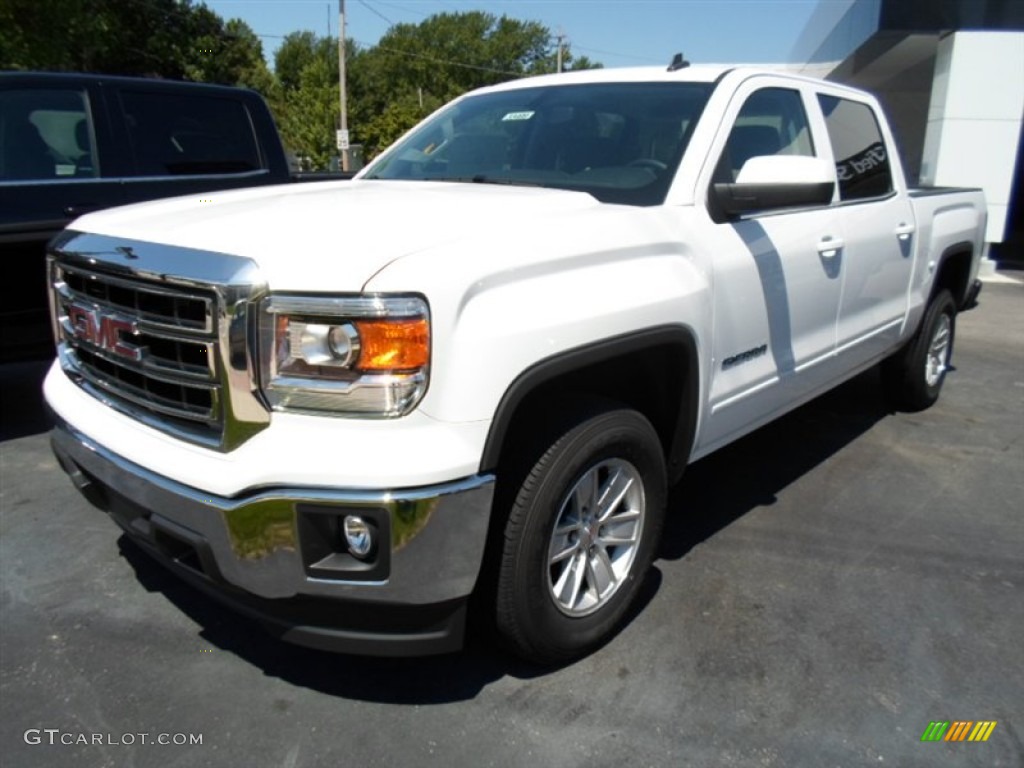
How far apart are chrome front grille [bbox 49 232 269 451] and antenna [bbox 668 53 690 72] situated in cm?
233

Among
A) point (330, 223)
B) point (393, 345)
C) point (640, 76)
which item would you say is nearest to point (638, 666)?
point (393, 345)

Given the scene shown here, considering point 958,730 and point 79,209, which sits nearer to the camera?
point 958,730

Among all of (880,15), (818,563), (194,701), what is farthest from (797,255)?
(880,15)

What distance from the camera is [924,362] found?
532cm

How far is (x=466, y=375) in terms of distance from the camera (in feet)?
6.93

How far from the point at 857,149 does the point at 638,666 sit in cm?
307

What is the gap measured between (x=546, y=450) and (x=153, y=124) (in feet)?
14.2

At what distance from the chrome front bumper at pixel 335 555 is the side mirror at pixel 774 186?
1.52 m

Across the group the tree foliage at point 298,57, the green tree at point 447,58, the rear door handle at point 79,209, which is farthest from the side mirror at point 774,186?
the green tree at point 447,58

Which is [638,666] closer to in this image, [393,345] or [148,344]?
[393,345]

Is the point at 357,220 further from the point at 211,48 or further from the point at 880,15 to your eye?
the point at 211,48

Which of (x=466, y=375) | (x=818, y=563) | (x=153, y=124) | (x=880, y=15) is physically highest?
(x=880, y=15)

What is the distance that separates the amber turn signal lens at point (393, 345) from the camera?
2.05 metres

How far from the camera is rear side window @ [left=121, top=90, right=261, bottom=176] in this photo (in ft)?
17.6
